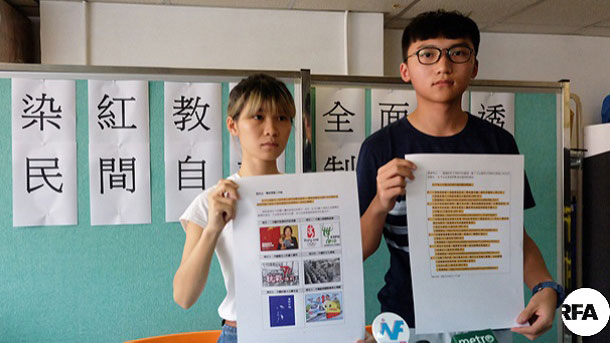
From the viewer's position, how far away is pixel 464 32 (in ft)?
4.25

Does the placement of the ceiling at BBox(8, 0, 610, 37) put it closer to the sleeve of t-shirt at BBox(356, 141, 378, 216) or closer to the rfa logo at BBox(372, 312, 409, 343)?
the sleeve of t-shirt at BBox(356, 141, 378, 216)

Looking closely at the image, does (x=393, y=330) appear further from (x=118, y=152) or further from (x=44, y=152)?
(x=44, y=152)

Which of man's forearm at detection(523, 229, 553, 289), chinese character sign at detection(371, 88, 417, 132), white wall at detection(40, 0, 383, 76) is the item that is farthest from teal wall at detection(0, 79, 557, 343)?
white wall at detection(40, 0, 383, 76)

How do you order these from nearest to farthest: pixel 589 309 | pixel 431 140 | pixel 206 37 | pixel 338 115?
pixel 431 140 < pixel 589 309 < pixel 338 115 < pixel 206 37

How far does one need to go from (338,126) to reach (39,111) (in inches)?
37.6

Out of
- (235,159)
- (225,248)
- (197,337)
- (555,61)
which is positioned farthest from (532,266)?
(555,61)

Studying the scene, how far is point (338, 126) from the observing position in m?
1.70

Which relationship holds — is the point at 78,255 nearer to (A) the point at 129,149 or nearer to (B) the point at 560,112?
(A) the point at 129,149

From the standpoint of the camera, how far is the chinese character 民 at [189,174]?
160 cm

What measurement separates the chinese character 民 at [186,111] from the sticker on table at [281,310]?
2.30ft

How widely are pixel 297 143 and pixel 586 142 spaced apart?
377cm

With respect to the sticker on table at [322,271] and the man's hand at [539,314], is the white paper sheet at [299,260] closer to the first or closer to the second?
the sticker on table at [322,271]

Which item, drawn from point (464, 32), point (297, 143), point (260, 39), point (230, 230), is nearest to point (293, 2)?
point (260, 39)

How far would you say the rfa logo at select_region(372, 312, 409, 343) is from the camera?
119cm
